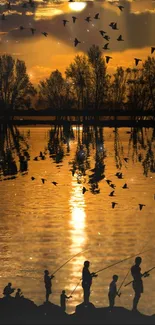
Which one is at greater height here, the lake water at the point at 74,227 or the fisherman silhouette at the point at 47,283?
the fisherman silhouette at the point at 47,283

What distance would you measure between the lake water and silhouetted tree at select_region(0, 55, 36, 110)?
9573 centimetres

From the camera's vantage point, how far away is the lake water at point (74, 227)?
22000 millimetres

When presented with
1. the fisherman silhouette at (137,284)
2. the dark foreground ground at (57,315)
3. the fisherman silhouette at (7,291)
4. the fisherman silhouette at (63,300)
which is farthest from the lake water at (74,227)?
the fisherman silhouette at (7,291)

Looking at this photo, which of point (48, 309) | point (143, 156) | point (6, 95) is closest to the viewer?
point (48, 309)

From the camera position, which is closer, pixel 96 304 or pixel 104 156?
pixel 96 304

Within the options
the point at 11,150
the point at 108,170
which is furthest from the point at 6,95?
the point at 108,170

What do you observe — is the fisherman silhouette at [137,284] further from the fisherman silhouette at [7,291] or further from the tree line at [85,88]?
the tree line at [85,88]

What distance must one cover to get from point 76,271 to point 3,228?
8.84m

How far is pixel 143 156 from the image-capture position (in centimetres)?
7269

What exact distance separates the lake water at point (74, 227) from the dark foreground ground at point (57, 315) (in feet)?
1.73

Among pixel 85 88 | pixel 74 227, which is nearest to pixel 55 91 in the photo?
pixel 85 88

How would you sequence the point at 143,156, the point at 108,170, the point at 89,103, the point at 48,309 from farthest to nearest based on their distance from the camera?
the point at 89,103, the point at 143,156, the point at 108,170, the point at 48,309

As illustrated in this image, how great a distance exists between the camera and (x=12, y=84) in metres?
160

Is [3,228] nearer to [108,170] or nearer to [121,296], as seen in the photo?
[121,296]
